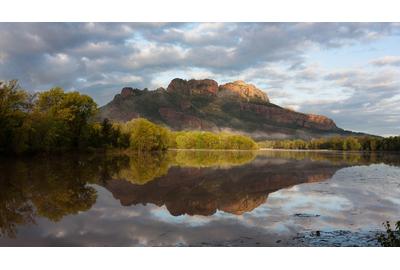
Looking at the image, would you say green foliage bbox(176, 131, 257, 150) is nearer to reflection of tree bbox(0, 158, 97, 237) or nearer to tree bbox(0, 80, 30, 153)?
tree bbox(0, 80, 30, 153)

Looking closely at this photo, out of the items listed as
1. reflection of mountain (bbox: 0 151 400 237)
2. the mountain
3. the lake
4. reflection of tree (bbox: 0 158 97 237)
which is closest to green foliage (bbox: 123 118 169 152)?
the mountain

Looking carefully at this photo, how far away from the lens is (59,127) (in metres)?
32.2

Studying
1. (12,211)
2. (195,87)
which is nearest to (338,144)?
(195,87)

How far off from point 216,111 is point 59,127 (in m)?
13.2

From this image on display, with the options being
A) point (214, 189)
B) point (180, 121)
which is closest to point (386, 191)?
point (214, 189)

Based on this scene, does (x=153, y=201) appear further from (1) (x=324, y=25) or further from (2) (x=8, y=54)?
(1) (x=324, y=25)

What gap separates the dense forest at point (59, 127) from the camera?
88.7 ft

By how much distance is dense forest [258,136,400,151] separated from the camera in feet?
113

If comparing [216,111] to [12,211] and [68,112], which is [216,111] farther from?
[12,211]

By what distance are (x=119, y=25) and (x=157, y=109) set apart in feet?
74.5

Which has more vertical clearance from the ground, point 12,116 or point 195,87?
point 195,87

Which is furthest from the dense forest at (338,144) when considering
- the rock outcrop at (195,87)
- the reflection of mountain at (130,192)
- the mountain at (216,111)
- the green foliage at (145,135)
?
the reflection of mountain at (130,192)

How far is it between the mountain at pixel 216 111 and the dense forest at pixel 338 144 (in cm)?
279

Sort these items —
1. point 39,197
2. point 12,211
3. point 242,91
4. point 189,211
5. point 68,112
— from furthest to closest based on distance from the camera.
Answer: point 68,112, point 242,91, point 39,197, point 189,211, point 12,211
